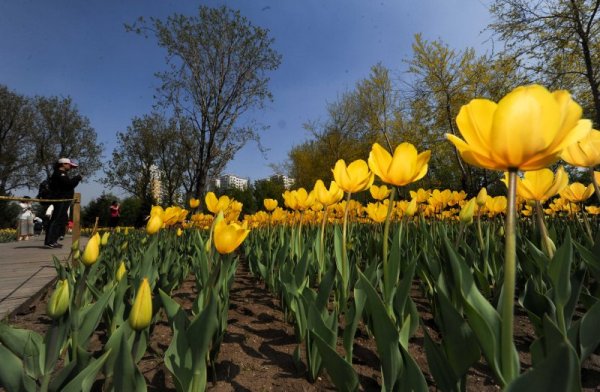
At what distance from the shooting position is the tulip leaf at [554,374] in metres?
0.54

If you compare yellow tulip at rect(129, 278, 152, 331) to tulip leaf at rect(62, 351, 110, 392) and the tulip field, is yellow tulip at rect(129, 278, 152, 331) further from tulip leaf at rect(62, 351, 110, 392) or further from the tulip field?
tulip leaf at rect(62, 351, 110, 392)

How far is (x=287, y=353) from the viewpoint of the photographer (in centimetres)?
174

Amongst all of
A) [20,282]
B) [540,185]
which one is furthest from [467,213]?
[20,282]

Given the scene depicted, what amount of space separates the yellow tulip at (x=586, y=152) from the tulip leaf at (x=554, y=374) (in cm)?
121

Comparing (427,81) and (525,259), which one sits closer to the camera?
(525,259)

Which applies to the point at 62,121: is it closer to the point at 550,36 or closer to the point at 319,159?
the point at 319,159

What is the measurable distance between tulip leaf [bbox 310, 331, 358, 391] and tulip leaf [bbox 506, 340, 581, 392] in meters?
0.50

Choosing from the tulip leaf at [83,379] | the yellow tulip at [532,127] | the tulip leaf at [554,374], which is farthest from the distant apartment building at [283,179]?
the tulip leaf at [554,374]

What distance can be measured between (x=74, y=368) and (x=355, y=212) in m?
3.75

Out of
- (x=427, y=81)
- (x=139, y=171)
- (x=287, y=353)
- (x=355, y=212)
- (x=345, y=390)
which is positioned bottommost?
(x=287, y=353)

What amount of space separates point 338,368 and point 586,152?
1379 millimetres

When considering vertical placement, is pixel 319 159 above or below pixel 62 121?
below

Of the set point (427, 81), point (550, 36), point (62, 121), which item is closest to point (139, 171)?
point (62, 121)

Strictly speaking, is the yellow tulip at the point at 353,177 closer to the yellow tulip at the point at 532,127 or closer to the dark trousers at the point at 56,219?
the yellow tulip at the point at 532,127
